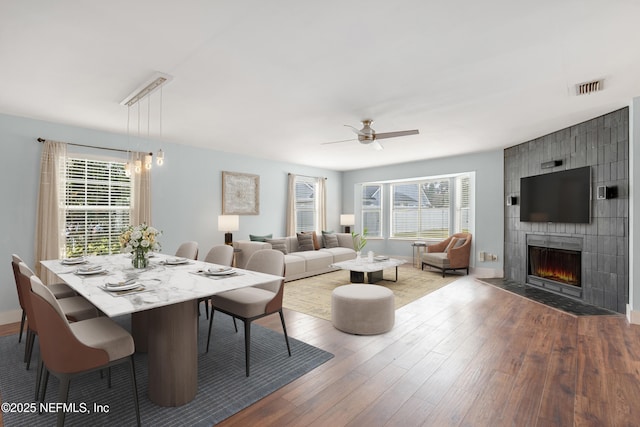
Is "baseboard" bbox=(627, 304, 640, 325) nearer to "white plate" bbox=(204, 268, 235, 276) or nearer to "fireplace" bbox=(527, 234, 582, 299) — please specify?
"fireplace" bbox=(527, 234, 582, 299)

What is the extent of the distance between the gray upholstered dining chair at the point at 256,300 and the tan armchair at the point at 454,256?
4424mm

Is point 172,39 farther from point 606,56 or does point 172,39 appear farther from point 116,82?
point 606,56

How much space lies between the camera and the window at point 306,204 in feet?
26.1

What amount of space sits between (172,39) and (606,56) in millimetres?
3380

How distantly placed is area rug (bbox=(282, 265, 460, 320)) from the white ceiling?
2527 millimetres

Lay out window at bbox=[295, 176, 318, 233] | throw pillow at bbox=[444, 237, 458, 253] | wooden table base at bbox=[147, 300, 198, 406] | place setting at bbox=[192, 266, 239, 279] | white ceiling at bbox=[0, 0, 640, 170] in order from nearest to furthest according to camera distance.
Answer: white ceiling at bbox=[0, 0, 640, 170] → wooden table base at bbox=[147, 300, 198, 406] → place setting at bbox=[192, 266, 239, 279] → throw pillow at bbox=[444, 237, 458, 253] → window at bbox=[295, 176, 318, 233]

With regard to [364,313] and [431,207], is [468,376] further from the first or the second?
[431,207]

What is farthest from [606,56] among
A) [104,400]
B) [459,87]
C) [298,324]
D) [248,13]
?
[104,400]

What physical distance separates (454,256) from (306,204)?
148 inches

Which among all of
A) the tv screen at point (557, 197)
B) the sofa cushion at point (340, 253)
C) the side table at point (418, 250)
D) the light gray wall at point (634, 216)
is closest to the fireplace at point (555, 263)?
the tv screen at point (557, 197)

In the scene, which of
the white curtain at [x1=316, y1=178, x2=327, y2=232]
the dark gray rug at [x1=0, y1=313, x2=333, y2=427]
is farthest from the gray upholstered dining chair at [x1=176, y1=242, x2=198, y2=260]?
the white curtain at [x1=316, y1=178, x2=327, y2=232]

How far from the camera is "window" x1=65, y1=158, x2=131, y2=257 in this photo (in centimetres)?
439

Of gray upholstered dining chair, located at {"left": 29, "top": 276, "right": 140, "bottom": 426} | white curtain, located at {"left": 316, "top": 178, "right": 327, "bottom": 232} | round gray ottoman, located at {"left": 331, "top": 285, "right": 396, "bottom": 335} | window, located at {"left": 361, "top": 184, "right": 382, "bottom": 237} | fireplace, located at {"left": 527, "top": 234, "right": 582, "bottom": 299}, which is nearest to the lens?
gray upholstered dining chair, located at {"left": 29, "top": 276, "right": 140, "bottom": 426}

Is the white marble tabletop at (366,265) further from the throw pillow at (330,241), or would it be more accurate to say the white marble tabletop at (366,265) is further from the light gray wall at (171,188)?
the light gray wall at (171,188)
